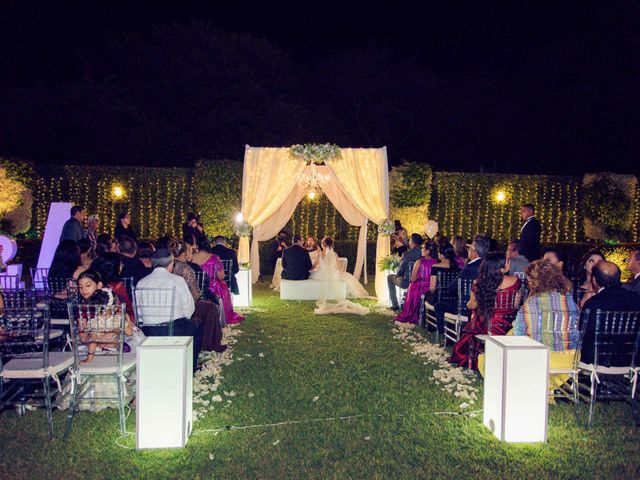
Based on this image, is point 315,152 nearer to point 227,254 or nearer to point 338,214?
point 227,254

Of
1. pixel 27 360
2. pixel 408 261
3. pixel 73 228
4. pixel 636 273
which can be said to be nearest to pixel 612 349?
pixel 636 273

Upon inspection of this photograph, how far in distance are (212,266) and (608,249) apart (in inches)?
379

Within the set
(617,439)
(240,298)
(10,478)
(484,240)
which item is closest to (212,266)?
(240,298)

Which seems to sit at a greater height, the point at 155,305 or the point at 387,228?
the point at 387,228

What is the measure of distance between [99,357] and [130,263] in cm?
194

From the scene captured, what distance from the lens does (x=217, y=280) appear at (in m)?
7.79

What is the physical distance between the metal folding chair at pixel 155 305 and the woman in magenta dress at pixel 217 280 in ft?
7.26

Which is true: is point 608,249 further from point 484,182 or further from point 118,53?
point 118,53

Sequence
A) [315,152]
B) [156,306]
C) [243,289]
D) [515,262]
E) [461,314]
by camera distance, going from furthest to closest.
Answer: [315,152] → [243,289] → [515,262] → [461,314] → [156,306]

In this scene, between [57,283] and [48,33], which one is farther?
[48,33]

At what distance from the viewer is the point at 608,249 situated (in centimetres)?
1329

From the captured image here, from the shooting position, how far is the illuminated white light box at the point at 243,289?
9430 millimetres

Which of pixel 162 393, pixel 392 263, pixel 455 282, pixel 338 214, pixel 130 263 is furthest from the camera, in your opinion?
pixel 338 214

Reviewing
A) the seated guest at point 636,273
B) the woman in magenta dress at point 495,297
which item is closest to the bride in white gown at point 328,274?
the woman in magenta dress at point 495,297
